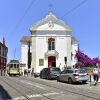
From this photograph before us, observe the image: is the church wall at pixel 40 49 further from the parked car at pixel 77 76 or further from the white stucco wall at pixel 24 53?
the parked car at pixel 77 76

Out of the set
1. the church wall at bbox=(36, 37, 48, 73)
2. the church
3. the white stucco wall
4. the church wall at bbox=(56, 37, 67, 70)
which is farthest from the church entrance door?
the white stucco wall

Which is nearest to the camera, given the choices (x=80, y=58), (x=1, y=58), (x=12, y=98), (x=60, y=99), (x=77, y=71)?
(x=60, y=99)

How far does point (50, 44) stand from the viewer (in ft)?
120

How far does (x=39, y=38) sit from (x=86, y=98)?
28.5 meters

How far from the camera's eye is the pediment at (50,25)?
36781mm

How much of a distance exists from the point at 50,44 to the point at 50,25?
13.1 feet

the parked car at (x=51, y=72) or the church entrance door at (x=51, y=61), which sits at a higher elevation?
the church entrance door at (x=51, y=61)

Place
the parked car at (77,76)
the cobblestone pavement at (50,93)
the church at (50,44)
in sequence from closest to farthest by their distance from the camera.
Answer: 1. the cobblestone pavement at (50,93)
2. the parked car at (77,76)
3. the church at (50,44)

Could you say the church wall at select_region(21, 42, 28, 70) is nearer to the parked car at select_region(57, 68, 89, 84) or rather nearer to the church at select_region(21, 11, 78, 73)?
the church at select_region(21, 11, 78, 73)

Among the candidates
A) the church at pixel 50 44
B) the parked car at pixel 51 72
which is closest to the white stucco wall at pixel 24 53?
the church at pixel 50 44

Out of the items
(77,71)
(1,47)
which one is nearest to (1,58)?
(1,47)

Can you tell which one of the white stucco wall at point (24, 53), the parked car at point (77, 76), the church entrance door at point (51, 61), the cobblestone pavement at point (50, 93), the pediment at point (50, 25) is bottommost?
the cobblestone pavement at point (50, 93)

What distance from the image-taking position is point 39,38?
3672cm

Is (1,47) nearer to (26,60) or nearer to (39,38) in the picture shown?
(26,60)
